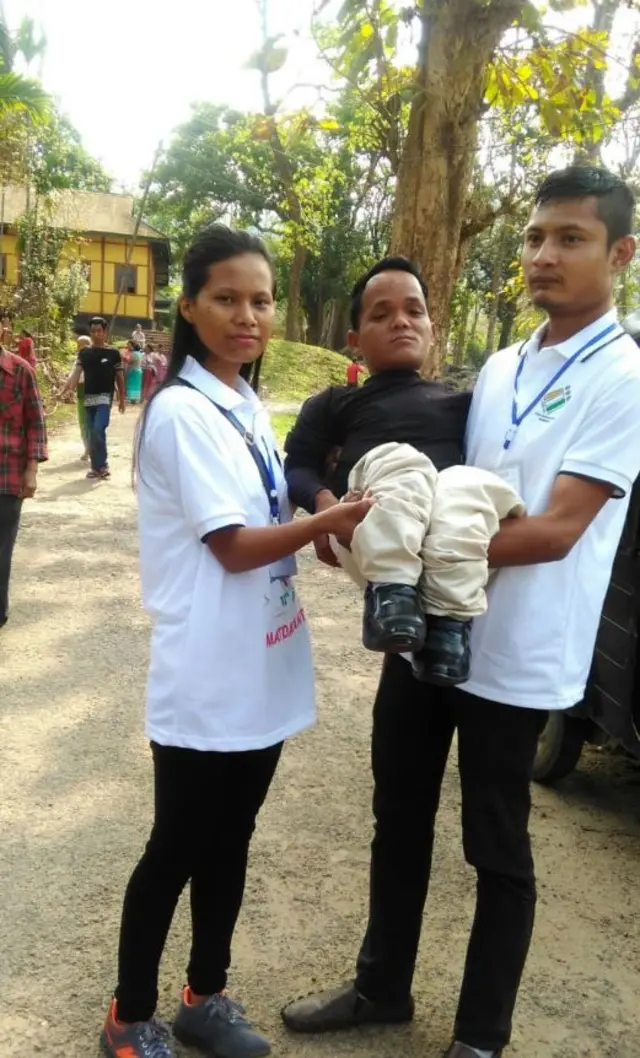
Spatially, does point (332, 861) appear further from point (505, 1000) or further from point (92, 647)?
point (92, 647)

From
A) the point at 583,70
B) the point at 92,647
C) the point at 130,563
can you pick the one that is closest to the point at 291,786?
the point at 92,647

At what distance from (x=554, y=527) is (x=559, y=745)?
2.06m

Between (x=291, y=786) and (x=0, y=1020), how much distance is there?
162cm

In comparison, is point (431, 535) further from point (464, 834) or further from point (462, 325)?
point (462, 325)

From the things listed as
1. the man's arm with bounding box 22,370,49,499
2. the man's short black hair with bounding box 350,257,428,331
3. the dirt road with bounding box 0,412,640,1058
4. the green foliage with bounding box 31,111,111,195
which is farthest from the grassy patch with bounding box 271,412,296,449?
the man's short black hair with bounding box 350,257,428,331

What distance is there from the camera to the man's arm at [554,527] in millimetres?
1834

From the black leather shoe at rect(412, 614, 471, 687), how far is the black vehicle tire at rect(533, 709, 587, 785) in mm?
1932

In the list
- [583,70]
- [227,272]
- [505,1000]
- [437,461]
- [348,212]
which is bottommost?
[505,1000]

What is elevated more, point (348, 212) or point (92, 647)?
point (348, 212)

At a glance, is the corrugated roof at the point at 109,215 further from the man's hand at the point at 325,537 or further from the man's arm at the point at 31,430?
the man's hand at the point at 325,537

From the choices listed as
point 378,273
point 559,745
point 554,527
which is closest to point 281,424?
point 559,745

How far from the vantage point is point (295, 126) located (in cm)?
659

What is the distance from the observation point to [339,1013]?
7.82 ft

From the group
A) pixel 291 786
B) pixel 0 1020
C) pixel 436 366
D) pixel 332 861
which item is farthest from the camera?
pixel 436 366
